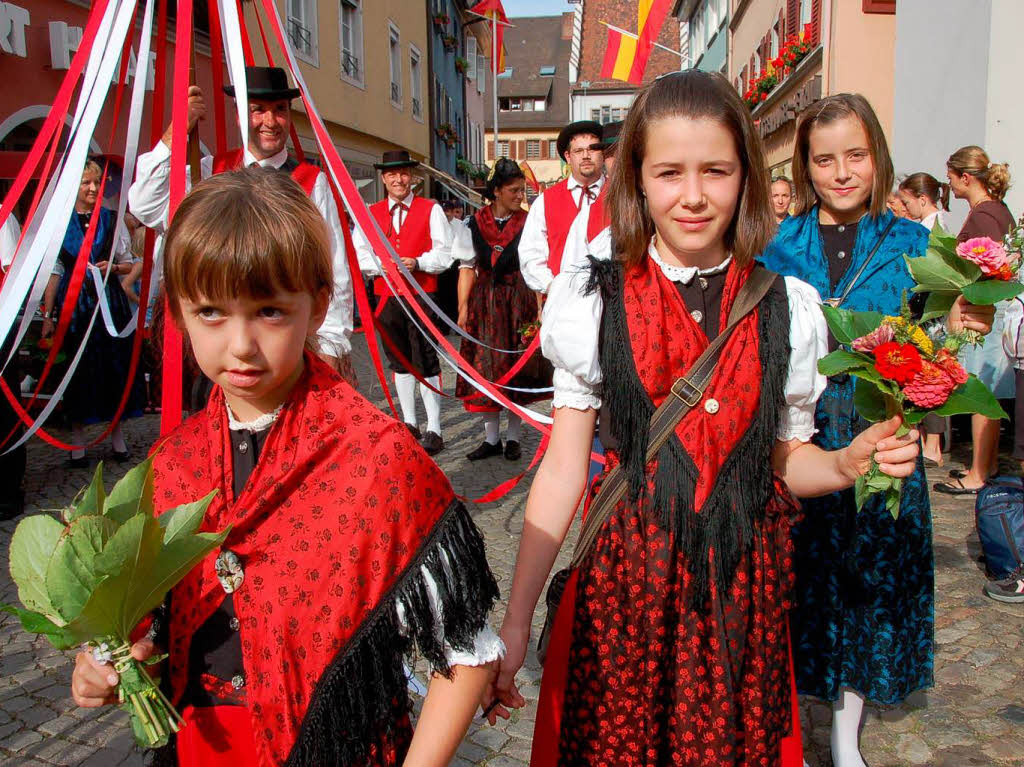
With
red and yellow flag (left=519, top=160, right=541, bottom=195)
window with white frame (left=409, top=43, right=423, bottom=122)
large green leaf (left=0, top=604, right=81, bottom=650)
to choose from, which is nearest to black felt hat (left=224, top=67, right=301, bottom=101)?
large green leaf (left=0, top=604, right=81, bottom=650)

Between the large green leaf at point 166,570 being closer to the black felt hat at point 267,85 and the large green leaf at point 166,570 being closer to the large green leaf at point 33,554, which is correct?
the large green leaf at point 33,554

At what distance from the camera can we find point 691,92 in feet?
5.29

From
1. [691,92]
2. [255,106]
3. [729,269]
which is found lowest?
[729,269]

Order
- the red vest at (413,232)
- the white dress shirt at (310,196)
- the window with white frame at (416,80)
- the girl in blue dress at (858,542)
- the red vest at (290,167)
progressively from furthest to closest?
1. the window with white frame at (416,80)
2. the red vest at (413,232)
3. the red vest at (290,167)
4. the white dress shirt at (310,196)
5. the girl in blue dress at (858,542)

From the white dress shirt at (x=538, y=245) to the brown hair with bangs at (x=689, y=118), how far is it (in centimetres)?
355

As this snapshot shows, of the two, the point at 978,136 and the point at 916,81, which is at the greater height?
the point at 916,81

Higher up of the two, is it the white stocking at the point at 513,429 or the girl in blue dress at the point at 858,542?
the girl in blue dress at the point at 858,542

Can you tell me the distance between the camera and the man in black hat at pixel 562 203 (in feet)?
17.1

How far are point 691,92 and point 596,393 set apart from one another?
60cm

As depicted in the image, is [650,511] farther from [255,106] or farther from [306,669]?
[255,106]

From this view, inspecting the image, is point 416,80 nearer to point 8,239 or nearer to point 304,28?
point 304,28

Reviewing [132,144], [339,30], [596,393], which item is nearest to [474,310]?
[132,144]

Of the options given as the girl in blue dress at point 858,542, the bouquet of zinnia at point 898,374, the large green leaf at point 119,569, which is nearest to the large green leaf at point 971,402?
A: the bouquet of zinnia at point 898,374

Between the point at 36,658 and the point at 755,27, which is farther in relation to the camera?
the point at 755,27
